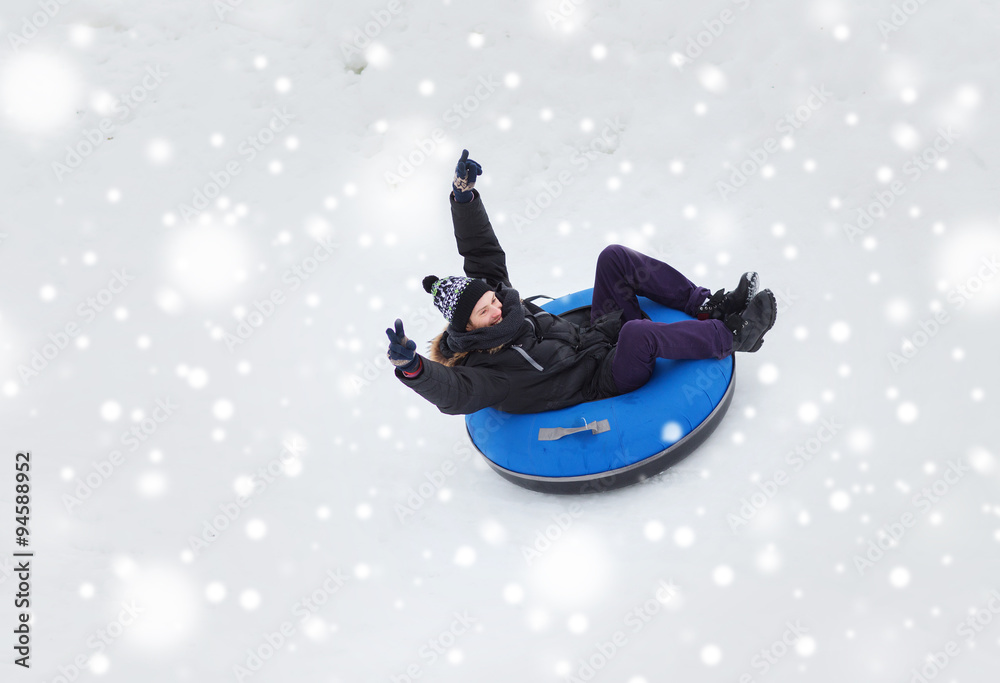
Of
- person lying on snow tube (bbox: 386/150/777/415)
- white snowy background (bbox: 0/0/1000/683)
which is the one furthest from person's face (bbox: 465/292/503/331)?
white snowy background (bbox: 0/0/1000/683)

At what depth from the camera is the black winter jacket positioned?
2.48 metres

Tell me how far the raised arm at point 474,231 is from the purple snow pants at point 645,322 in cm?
42

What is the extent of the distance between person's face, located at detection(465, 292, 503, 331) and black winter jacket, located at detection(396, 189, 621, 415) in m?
0.11

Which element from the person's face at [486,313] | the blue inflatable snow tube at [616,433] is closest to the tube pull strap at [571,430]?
the blue inflatable snow tube at [616,433]

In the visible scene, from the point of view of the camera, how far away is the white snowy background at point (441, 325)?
230 centimetres

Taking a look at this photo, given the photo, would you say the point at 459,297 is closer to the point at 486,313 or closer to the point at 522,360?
the point at 486,313

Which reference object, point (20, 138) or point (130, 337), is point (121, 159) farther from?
point (130, 337)

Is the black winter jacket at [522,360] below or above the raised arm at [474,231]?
below

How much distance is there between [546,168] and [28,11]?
11.9 feet

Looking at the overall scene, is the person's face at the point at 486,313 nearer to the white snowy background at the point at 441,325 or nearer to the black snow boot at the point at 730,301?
the white snowy background at the point at 441,325

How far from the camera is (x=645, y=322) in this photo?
2.60 metres

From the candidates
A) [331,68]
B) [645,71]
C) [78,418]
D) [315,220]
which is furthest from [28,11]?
[645,71]

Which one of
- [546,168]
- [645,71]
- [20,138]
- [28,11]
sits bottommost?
[20,138]

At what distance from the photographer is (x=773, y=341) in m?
3.14
